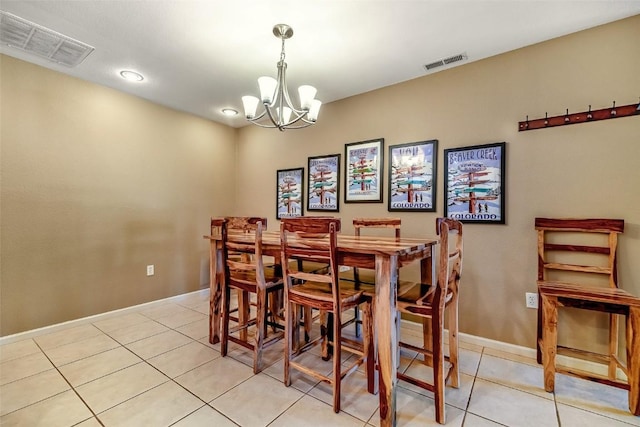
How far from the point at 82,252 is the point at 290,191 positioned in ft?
7.48

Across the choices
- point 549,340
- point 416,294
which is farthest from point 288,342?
point 549,340

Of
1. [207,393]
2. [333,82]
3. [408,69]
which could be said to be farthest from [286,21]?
[207,393]

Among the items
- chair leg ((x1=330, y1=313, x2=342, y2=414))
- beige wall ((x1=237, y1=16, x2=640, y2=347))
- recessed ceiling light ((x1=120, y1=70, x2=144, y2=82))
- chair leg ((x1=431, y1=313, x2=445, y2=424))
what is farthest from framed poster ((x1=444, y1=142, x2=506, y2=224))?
recessed ceiling light ((x1=120, y1=70, x2=144, y2=82))

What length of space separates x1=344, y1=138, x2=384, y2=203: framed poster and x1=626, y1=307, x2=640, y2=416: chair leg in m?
1.89

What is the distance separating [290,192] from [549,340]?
9.36ft

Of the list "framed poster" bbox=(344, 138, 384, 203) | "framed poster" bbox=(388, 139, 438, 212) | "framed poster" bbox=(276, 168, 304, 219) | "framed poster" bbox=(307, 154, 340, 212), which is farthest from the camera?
"framed poster" bbox=(276, 168, 304, 219)

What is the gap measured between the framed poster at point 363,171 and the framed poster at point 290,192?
27.0 inches

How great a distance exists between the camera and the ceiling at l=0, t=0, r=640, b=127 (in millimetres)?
1806

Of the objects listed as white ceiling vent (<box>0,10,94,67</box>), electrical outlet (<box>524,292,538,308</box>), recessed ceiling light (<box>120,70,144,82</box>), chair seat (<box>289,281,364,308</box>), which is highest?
recessed ceiling light (<box>120,70,144,82</box>)

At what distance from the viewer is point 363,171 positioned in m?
3.01

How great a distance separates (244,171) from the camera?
4242 mm

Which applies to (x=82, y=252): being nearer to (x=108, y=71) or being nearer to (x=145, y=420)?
(x=108, y=71)

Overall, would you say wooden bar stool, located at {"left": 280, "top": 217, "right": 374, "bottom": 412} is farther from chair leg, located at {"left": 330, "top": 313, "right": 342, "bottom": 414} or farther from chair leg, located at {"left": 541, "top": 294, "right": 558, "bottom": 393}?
chair leg, located at {"left": 541, "top": 294, "right": 558, "bottom": 393}

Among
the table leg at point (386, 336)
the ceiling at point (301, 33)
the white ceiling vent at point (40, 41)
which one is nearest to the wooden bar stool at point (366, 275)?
the table leg at point (386, 336)
